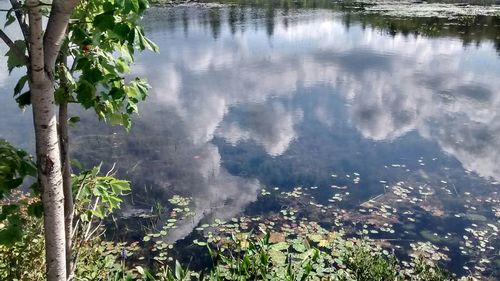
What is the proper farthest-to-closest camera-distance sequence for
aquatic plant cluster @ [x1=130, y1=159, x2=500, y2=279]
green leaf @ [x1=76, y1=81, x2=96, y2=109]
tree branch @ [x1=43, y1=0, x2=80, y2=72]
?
1. aquatic plant cluster @ [x1=130, y1=159, x2=500, y2=279]
2. green leaf @ [x1=76, y1=81, x2=96, y2=109]
3. tree branch @ [x1=43, y1=0, x2=80, y2=72]

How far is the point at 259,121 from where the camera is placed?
1211cm

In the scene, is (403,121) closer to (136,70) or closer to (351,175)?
(351,175)

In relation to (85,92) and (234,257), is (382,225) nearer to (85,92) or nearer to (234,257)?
(234,257)

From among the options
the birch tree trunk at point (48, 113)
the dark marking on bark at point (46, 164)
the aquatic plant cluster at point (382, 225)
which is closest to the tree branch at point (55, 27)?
the birch tree trunk at point (48, 113)

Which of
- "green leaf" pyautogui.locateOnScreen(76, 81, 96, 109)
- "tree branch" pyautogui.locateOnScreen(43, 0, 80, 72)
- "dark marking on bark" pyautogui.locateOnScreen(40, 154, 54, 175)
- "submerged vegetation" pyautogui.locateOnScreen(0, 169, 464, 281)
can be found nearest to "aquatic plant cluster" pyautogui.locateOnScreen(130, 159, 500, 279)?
"submerged vegetation" pyautogui.locateOnScreen(0, 169, 464, 281)

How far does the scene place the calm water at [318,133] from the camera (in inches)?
324

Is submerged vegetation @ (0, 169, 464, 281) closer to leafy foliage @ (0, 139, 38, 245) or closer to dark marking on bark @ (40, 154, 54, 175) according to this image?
leafy foliage @ (0, 139, 38, 245)

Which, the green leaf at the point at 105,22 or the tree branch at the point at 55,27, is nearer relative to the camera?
the tree branch at the point at 55,27

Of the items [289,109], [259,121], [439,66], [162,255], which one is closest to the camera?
[162,255]

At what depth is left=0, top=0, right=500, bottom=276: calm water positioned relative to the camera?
824 centimetres

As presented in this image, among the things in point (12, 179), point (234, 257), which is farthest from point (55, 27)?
point (234, 257)

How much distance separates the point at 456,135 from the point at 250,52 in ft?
38.2

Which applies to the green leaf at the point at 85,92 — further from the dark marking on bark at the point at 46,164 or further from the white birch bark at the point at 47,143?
the dark marking on bark at the point at 46,164

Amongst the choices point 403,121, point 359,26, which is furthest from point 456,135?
point 359,26
